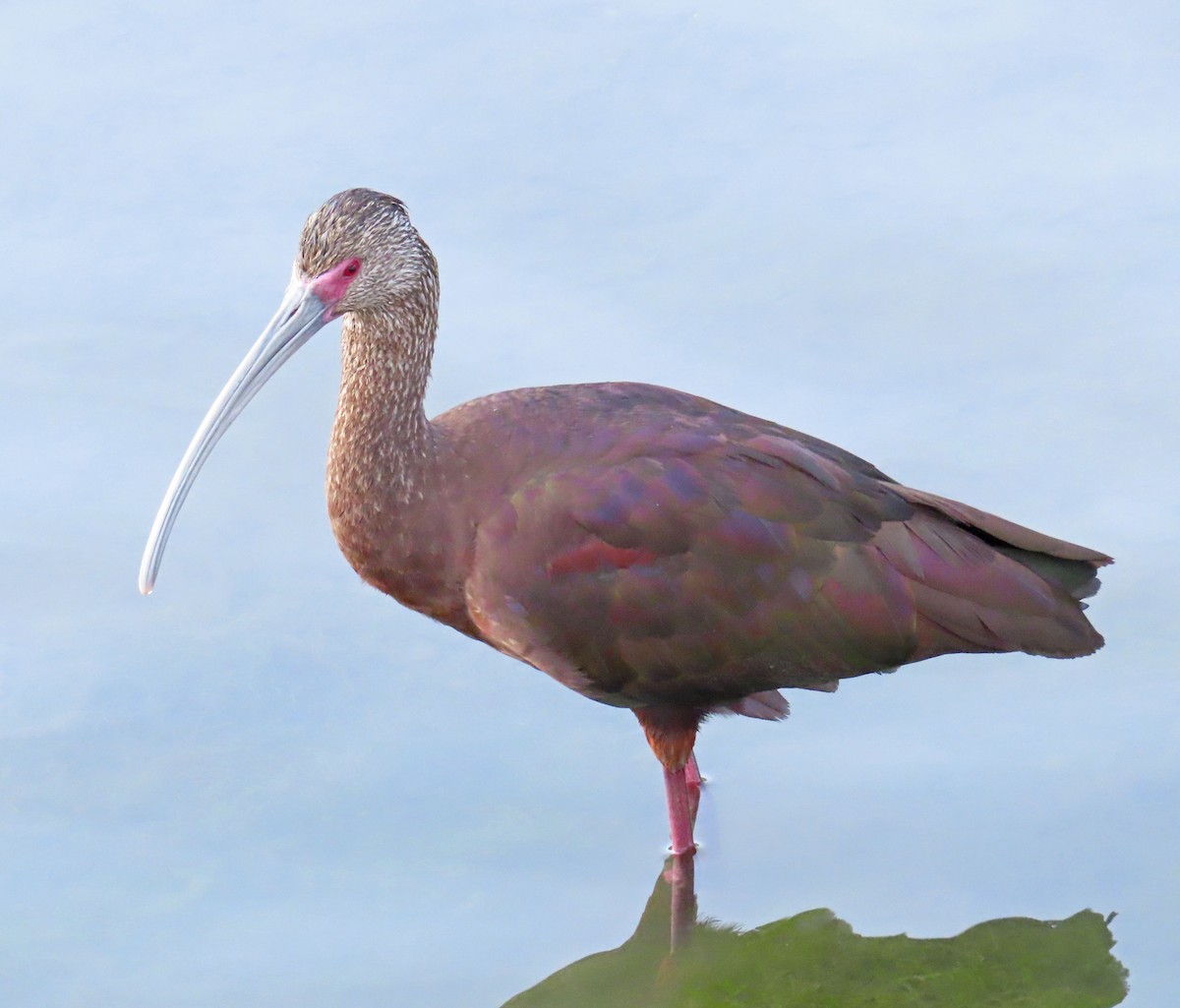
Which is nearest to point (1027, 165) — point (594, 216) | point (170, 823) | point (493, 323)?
point (594, 216)

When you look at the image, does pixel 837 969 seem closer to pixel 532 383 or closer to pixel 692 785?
pixel 692 785

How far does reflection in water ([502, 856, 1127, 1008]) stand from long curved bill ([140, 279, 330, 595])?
156cm

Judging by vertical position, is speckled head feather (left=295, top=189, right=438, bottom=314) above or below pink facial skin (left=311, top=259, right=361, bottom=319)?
above

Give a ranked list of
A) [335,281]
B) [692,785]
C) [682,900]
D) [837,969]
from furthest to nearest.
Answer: [692,785] < [682,900] < [335,281] < [837,969]

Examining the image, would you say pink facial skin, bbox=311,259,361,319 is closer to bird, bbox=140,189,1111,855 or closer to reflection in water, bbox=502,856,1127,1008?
bird, bbox=140,189,1111,855

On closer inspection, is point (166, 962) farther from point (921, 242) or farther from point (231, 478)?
point (921, 242)

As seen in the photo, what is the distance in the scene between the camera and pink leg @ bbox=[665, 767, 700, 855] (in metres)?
6.27

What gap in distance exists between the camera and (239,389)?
6059mm

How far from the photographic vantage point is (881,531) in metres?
6.18

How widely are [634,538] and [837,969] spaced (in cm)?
127

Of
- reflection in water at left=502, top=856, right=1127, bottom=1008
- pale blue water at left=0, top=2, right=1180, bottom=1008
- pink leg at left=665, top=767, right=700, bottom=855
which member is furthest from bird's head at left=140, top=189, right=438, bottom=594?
reflection in water at left=502, top=856, right=1127, bottom=1008

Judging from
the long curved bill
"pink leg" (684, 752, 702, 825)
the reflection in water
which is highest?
the long curved bill

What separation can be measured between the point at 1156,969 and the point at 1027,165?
12.5 feet

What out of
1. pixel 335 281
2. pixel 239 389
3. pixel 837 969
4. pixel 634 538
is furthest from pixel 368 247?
pixel 837 969
